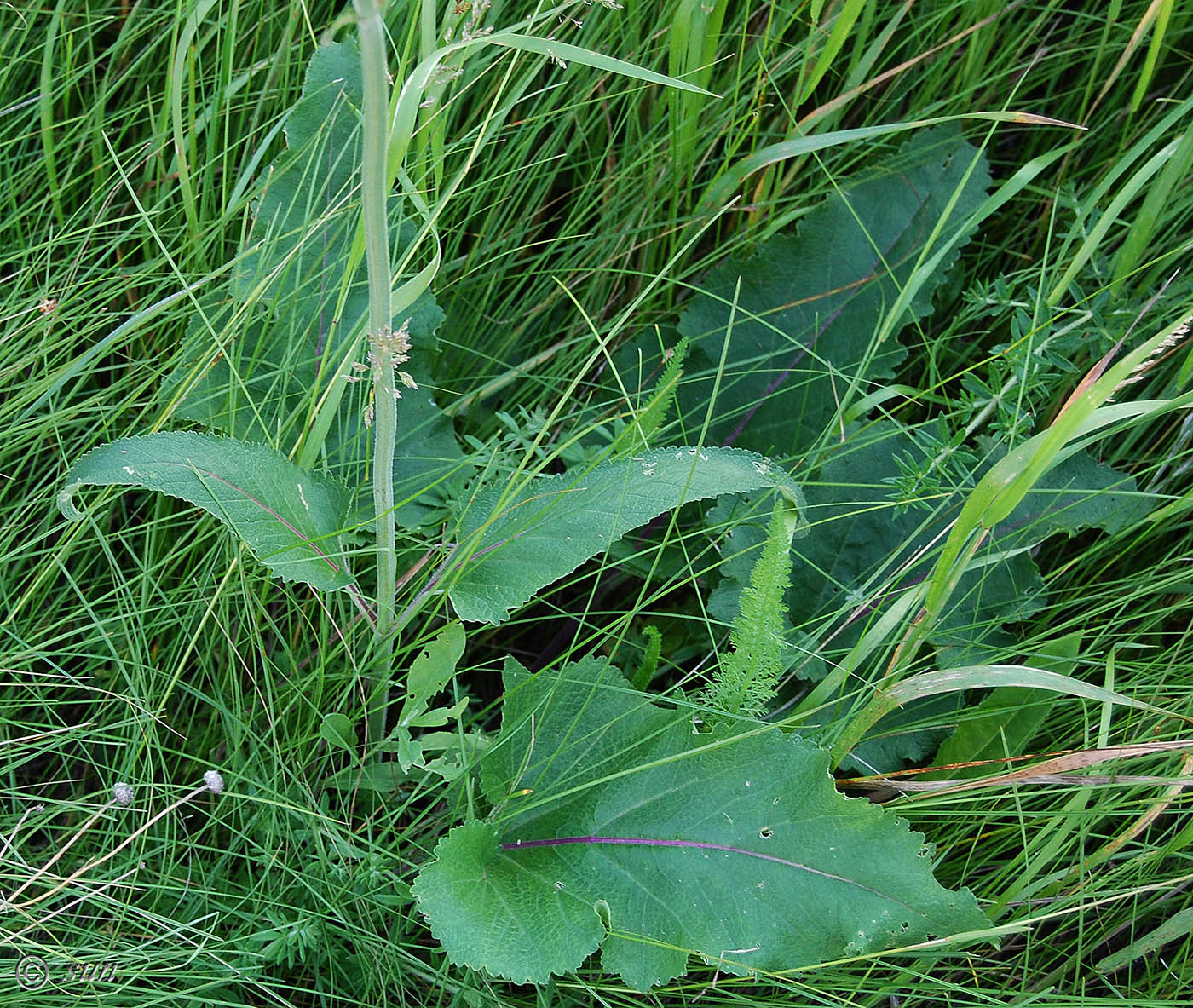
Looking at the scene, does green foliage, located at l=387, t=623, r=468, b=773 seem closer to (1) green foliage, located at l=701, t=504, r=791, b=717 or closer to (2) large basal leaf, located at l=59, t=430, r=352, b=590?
(2) large basal leaf, located at l=59, t=430, r=352, b=590

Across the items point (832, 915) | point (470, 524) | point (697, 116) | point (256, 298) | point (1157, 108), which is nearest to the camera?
point (832, 915)

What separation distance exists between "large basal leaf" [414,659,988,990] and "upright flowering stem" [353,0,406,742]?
0.20m

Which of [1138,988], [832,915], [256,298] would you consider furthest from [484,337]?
[1138,988]

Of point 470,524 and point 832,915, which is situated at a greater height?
point 470,524

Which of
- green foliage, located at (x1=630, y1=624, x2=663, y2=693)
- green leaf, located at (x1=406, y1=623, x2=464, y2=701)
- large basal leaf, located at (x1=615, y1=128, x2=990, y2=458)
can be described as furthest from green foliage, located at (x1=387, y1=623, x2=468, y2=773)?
large basal leaf, located at (x1=615, y1=128, x2=990, y2=458)

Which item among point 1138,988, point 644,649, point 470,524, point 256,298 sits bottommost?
point 1138,988

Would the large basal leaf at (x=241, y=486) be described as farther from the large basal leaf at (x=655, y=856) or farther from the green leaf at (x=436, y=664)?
the large basal leaf at (x=655, y=856)

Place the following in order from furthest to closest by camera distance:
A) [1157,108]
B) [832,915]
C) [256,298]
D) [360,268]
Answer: [1157,108]
[360,268]
[256,298]
[832,915]

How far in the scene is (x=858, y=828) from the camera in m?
1.16

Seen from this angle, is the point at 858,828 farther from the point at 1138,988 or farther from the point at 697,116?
the point at 697,116

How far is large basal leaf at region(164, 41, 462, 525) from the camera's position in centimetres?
143

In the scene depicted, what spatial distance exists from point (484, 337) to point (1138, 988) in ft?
4.40

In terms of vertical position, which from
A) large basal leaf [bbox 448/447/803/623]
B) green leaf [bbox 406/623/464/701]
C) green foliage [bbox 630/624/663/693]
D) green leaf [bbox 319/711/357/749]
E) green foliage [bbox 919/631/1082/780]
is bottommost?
green foliage [bbox 919/631/1082/780]

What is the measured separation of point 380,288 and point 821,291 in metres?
0.99
